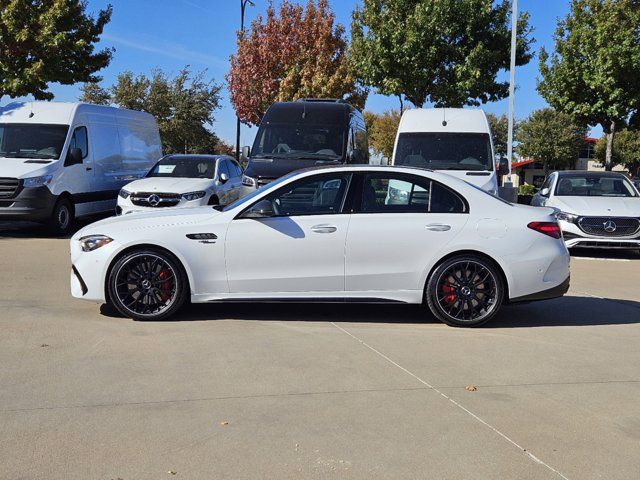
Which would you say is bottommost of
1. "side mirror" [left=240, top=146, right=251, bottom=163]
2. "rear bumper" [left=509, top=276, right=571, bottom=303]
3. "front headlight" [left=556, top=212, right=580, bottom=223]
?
"rear bumper" [left=509, top=276, right=571, bottom=303]

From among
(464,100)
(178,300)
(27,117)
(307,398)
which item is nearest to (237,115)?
(464,100)

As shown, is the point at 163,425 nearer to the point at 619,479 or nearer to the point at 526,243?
the point at 619,479

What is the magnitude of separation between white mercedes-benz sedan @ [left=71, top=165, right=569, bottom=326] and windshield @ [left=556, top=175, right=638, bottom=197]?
7916 mm

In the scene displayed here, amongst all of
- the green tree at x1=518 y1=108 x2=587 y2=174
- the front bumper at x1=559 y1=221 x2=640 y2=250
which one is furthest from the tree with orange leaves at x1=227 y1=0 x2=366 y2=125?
the green tree at x1=518 y1=108 x2=587 y2=174

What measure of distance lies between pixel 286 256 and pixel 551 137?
197 feet

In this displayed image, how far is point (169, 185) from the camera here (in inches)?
545

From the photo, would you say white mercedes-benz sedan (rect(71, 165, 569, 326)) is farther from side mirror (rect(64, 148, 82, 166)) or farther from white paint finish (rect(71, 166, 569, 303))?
side mirror (rect(64, 148, 82, 166))

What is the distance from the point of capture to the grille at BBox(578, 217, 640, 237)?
12.6 metres

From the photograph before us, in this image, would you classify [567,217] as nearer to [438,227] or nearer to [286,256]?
[438,227]

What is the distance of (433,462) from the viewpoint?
12.4 feet

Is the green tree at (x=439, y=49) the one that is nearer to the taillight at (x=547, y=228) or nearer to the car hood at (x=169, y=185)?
the car hood at (x=169, y=185)

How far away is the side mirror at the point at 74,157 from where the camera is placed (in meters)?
14.3

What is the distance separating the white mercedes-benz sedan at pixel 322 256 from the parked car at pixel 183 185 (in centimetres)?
670

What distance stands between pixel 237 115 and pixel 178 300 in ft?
102
